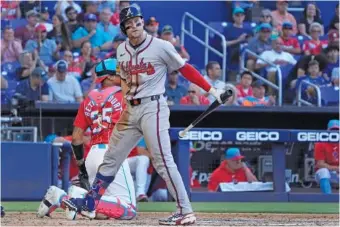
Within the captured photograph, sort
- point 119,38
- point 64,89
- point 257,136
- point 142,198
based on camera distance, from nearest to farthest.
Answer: point 142,198
point 257,136
point 64,89
point 119,38

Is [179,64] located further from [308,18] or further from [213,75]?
[308,18]

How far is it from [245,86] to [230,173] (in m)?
2.13

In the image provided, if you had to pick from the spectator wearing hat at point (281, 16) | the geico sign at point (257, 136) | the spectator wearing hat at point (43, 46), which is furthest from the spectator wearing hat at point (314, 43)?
the spectator wearing hat at point (43, 46)

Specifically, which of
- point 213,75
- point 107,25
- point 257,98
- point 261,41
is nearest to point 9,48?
point 107,25

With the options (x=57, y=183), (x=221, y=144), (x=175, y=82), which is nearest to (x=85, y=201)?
(x=57, y=183)

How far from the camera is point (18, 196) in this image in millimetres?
10852

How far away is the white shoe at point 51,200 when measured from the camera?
7.74m

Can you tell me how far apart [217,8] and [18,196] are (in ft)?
20.0

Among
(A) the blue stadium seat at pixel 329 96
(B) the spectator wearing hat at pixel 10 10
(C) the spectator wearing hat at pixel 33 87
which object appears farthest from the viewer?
(A) the blue stadium seat at pixel 329 96

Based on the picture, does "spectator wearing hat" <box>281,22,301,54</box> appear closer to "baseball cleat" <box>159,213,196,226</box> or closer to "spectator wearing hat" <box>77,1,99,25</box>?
"spectator wearing hat" <box>77,1,99,25</box>

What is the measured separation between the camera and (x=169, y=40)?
44.9 ft

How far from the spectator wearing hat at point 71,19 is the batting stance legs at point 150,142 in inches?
282

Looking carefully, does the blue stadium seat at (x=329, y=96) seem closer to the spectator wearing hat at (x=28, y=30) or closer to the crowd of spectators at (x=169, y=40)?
the crowd of spectators at (x=169, y=40)

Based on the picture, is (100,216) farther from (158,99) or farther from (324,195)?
(324,195)
